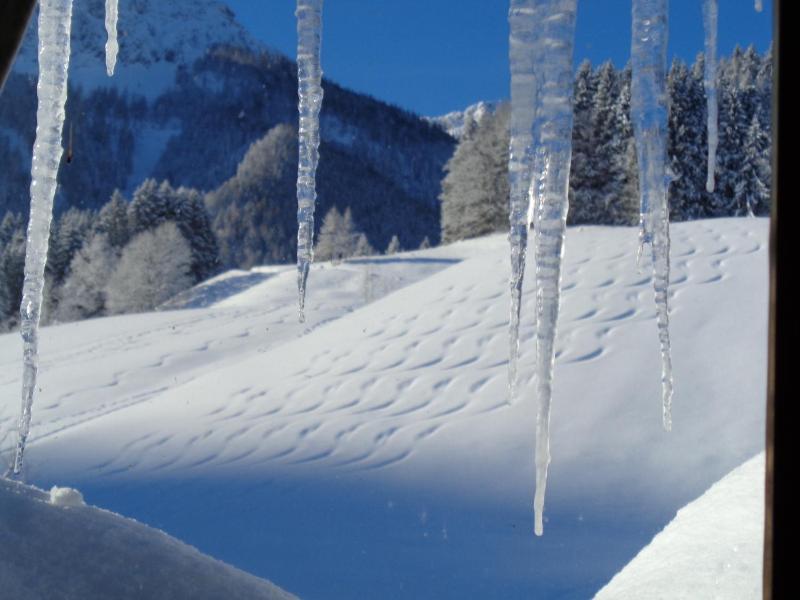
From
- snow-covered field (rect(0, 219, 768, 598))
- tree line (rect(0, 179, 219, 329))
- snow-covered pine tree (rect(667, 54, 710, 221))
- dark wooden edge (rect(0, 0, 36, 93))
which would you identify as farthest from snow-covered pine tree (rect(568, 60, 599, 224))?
dark wooden edge (rect(0, 0, 36, 93))

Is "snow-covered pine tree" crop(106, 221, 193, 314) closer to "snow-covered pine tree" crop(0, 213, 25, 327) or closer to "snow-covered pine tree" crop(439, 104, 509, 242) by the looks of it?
"snow-covered pine tree" crop(0, 213, 25, 327)

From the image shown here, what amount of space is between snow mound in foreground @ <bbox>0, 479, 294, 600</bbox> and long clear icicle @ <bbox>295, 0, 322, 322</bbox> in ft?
2.88

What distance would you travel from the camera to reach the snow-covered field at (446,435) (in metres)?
5.39

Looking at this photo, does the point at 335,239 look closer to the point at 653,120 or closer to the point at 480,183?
the point at 480,183

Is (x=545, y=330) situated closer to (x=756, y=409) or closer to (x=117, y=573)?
(x=117, y=573)

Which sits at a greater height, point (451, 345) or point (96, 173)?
point (96, 173)

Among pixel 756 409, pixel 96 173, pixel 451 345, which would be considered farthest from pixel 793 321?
pixel 96 173

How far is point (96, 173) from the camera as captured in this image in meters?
103

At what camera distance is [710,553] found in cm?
224

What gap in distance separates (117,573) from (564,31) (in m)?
1.46

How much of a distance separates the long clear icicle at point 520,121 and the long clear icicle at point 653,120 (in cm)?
26

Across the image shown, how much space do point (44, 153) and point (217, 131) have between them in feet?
400

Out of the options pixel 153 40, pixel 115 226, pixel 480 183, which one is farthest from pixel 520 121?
pixel 153 40

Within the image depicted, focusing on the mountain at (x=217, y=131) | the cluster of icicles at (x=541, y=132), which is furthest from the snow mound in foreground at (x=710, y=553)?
the mountain at (x=217, y=131)
